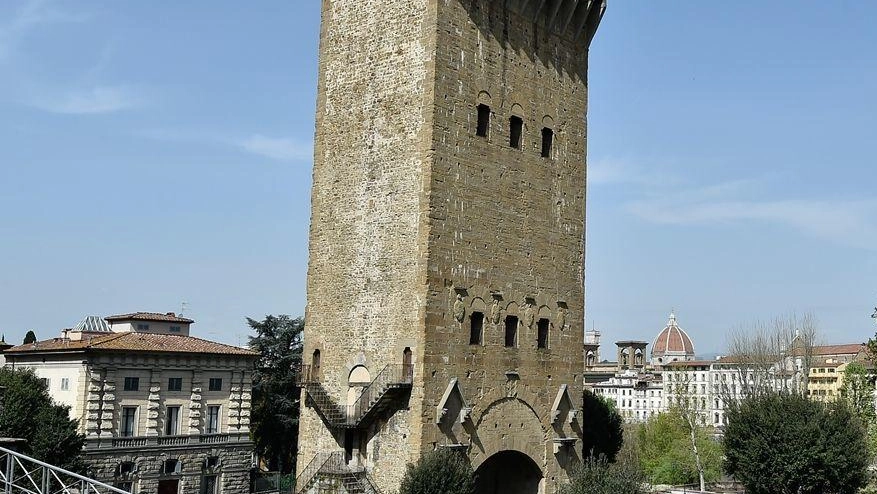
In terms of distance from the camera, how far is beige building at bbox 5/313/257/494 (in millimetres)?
39231

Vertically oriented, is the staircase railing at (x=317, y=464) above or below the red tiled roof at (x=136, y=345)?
below

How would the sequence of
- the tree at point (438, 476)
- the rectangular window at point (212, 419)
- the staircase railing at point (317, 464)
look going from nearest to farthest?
1. the tree at point (438, 476)
2. the staircase railing at point (317, 464)
3. the rectangular window at point (212, 419)

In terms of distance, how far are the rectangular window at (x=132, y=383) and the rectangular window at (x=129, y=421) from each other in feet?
2.60

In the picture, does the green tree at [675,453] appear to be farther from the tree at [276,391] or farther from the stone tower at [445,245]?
the stone tower at [445,245]

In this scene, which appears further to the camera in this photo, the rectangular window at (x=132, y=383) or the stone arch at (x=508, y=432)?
the rectangular window at (x=132, y=383)

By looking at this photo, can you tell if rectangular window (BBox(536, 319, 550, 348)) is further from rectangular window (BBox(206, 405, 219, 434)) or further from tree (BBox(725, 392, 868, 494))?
rectangular window (BBox(206, 405, 219, 434))

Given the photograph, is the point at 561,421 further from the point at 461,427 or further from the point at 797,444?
the point at 797,444

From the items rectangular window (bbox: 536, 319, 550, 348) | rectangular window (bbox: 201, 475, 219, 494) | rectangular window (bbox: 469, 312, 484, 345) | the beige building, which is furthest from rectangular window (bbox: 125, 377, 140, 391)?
rectangular window (bbox: 469, 312, 484, 345)

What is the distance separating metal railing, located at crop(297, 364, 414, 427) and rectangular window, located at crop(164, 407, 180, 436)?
17554mm

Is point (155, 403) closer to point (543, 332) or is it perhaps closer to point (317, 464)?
point (317, 464)

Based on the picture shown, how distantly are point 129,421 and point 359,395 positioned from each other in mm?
19394

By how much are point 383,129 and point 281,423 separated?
25.7 meters

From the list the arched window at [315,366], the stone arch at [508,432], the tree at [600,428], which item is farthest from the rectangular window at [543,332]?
the tree at [600,428]

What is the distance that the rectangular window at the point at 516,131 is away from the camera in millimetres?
26016
